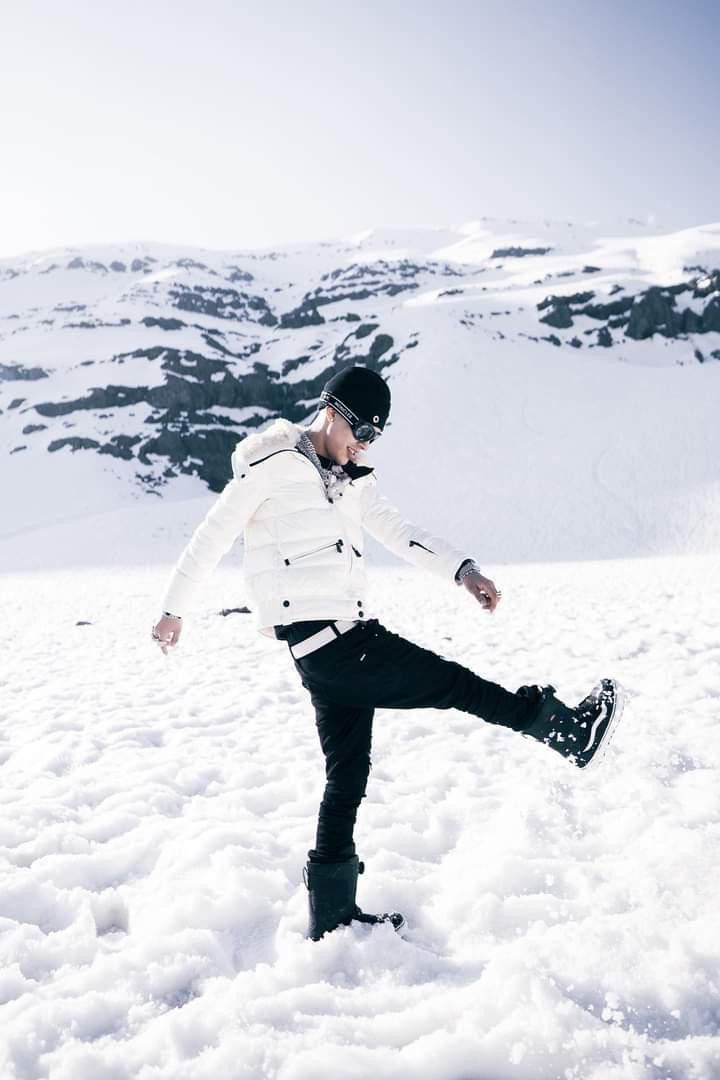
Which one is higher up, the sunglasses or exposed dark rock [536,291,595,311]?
exposed dark rock [536,291,595,311]

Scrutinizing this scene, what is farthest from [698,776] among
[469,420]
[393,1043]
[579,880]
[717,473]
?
[469,420]

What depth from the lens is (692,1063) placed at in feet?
6.38

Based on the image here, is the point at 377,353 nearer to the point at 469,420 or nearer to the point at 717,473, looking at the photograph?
the point at 469,420

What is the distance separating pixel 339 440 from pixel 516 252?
13926 centimetres

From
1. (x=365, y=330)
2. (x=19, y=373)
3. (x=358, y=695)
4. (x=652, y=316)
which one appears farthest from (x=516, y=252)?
(x=358, y=695)

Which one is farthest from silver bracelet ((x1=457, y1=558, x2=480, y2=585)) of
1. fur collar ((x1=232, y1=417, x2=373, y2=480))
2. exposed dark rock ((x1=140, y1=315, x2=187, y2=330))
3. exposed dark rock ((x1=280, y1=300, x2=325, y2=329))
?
exposed dark rock ((x1=280, y1=300, x2=325, y2=329))

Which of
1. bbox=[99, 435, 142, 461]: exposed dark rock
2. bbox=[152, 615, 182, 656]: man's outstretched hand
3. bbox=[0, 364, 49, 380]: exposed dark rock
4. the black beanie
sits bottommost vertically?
bbox=[99, 435, 142, 461]: exposed dark rock

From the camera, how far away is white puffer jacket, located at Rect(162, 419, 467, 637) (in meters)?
2.74

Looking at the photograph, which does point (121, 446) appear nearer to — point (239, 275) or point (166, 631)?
point (166, 631)

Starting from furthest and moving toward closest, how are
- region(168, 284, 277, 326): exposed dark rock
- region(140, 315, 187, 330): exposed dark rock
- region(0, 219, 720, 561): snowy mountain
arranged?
1. region(168, 284, 277, 326): exposed dark rock
2. region(140, 315, 187, 330): exposed dark rock
3. region(0, 219, 720, 561): snowy mountain

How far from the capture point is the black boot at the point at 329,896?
2707mm

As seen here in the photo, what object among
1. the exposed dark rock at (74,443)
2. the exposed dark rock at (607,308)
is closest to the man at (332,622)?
the exposed dark rock at (74,443)

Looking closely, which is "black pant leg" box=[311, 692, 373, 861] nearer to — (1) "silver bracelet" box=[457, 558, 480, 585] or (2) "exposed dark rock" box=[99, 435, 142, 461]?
(1) "silver bracelet" box=[457, 558, 480, 585]

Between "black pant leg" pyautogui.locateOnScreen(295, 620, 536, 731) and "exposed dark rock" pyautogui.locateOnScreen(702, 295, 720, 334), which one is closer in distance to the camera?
"black pant leg" pyautogui.locateOnScreen(295, 620, 536, 731)
